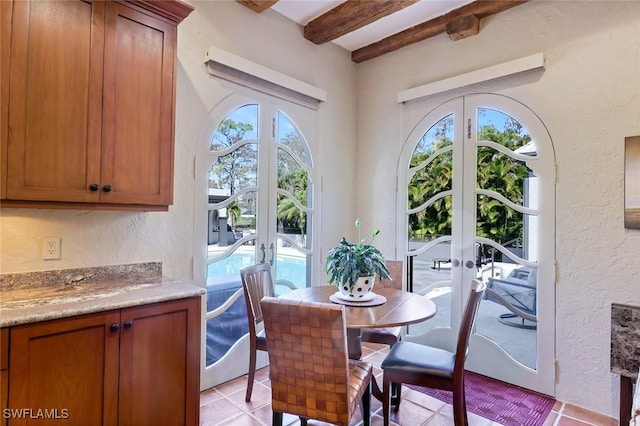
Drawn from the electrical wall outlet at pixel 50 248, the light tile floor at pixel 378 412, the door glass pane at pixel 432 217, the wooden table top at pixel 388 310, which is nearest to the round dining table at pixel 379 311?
the wooden table top at pixel 388 310

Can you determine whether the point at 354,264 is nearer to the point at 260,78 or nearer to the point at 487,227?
the point at 487,227

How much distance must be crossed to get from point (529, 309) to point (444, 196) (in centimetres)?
114

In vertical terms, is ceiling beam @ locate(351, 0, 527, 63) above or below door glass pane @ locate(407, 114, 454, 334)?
above

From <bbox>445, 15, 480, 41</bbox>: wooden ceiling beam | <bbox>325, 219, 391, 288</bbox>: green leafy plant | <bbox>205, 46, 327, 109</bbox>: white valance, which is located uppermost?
<bbox>445, 15, 480, 41</bbox>: wooden ceiling beam

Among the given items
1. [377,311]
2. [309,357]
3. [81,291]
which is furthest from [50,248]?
[377,311]

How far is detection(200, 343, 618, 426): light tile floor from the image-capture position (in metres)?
2.28

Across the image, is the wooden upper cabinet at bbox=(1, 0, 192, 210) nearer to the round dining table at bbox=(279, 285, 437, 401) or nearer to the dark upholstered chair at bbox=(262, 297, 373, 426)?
the dark upholstered chair at bbox=(262, 297, 373, 426)

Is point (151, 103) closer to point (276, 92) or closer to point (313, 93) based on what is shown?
point (276, 92)

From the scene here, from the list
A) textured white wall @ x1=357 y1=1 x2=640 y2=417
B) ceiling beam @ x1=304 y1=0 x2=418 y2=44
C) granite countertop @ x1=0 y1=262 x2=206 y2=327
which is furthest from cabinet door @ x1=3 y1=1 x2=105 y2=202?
textured white wall @ x1=357 y1=1 x2=640 y2=417

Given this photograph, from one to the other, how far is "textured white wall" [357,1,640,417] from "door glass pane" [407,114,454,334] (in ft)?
2.23

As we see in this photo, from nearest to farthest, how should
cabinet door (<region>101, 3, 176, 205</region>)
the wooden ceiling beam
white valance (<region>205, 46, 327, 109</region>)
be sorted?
cabinet door (<region>101, 3, 176, 205</region>) < white valance (<region>205, 46, 327, 109</region>) < the wooden ceiling beam

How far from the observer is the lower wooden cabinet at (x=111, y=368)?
146 centimetres

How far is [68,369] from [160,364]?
1.35 feet

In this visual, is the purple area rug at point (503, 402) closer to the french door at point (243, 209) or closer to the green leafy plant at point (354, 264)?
the green leafy plant at point (354, 264)
